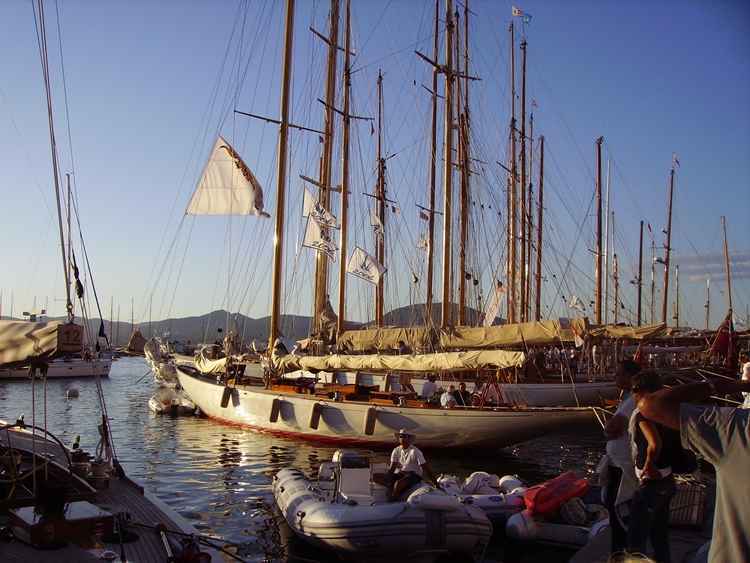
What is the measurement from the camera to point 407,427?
813 inches

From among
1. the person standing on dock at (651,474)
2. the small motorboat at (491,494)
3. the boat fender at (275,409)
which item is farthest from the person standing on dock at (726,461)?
the boat fender at (275,409)

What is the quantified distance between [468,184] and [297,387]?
1998 cm

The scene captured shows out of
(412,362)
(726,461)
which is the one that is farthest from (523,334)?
(726,461)

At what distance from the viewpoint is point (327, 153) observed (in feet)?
124

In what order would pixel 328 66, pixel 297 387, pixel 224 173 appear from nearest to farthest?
pixel 297 387, pixel 224 173, pixel 328 66

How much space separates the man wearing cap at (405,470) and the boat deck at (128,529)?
4046 mm

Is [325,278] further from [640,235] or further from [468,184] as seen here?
[640,235]

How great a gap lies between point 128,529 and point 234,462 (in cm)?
1176

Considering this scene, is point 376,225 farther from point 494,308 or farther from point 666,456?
point 666,456

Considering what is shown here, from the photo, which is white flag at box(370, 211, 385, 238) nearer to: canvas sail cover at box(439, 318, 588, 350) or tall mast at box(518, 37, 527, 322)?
tall mast at box(518, 37, 527, 322)

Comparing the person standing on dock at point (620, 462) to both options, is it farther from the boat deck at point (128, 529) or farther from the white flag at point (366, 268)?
the white flag at point (366, 268)

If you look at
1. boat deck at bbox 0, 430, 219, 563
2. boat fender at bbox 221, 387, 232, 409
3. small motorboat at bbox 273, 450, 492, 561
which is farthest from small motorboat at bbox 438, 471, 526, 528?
boat fender at bbox 221, 387, 232, 409

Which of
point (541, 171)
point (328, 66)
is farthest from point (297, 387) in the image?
point (541, 171)

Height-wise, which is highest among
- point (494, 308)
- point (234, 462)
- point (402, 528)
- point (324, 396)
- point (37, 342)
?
point (494, 308)
